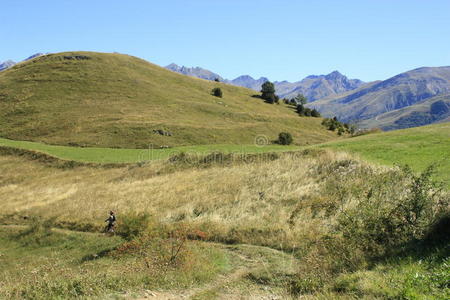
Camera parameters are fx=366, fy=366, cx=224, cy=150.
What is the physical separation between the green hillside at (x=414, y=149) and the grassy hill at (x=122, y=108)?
2963 centimetres

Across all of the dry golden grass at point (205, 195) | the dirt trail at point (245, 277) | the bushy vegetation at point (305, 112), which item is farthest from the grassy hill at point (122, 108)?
the dirt trail at point (245, 277)

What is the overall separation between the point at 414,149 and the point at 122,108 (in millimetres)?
53997

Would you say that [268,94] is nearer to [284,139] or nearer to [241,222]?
[284,139]

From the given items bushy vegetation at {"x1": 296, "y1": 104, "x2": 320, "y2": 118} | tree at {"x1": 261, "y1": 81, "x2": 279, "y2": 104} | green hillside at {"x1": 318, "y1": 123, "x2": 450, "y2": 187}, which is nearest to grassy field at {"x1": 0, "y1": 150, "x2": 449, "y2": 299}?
green hillside at {"x1": 318, "y1": 123, "x2": 450, "y2": 187}

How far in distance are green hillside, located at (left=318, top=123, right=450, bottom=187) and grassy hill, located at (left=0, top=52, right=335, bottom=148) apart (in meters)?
29.6

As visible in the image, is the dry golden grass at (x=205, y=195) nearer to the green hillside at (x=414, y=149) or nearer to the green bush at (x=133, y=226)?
the green bush at (x=133, y=226)

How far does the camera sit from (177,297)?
445 inches

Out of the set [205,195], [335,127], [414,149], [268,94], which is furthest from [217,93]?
[414,149]

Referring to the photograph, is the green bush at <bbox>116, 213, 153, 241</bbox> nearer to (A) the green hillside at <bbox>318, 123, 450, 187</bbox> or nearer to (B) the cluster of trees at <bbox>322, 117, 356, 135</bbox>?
(A) the green hillside at <bbox>318, 123, 450, 187</bbox>

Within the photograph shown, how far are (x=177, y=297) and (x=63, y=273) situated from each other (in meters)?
5.73

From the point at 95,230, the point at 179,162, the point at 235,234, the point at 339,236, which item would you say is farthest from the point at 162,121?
the point at 339,236

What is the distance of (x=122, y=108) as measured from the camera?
223 feet

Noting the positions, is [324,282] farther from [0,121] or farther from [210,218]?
[0,121]

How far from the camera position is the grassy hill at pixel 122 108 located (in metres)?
56.2
